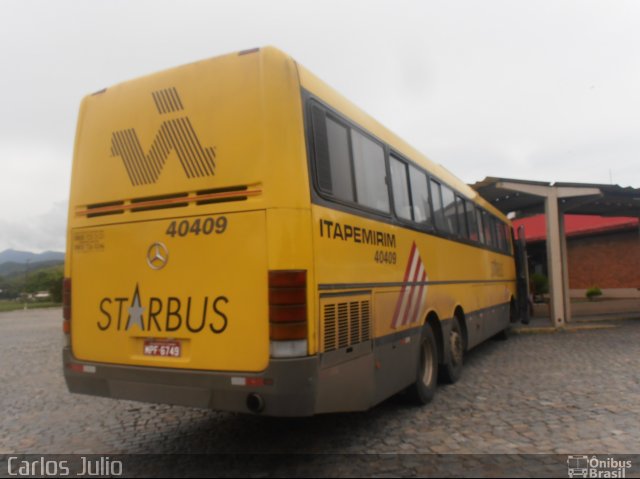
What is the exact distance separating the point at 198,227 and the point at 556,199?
44.4ft

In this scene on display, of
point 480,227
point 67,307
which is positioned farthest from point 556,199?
point 67,307

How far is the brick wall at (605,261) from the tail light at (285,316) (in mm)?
26943

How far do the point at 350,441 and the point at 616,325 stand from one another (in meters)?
14.1

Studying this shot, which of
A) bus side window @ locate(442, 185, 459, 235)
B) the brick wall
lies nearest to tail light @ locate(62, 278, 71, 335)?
bus side window @ locate(442, 185, 459, 235)

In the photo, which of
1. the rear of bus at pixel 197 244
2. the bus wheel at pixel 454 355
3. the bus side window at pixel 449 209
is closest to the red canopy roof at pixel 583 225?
the bus side window at pixel 449 209

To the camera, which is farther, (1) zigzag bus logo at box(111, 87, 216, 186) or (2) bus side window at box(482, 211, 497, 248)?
(2) bus side window at box(482, 211, 497, 248)

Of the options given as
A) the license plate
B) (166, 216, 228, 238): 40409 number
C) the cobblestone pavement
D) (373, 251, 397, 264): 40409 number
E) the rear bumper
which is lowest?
the cobblestone pavement

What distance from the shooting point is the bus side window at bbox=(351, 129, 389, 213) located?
5.29 meters

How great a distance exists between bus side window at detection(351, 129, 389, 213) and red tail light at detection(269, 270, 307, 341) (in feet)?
4.86

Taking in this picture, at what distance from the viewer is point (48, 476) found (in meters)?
4.46

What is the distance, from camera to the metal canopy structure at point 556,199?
47.2 feet

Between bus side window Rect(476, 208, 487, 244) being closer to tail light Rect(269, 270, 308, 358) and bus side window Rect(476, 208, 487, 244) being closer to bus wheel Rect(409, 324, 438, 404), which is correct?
bus wheel Rect(409, 324, 438, 404)

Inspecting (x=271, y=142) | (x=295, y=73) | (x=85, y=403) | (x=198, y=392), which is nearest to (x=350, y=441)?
(x=198, y=392)

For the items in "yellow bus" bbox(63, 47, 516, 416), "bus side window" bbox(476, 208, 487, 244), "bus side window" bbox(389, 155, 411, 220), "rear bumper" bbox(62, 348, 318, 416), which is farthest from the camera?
"bus side window" bbox(476, 208, 487, 244)
